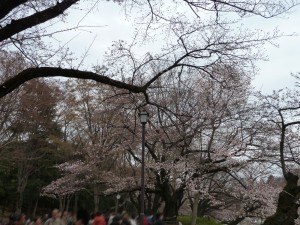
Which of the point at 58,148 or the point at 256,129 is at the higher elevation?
the point at 58,148

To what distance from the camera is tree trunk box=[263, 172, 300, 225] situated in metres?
10.8

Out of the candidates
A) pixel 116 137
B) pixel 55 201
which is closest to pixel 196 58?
pixel 116 137

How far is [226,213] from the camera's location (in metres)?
41.6

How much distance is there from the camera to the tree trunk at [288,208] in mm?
10797

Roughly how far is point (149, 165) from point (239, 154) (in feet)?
15.4

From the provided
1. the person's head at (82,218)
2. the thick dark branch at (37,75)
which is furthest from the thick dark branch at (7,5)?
the person's head at (82,218)

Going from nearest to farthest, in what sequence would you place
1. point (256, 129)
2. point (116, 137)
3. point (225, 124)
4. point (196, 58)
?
point (196, 58), point (256, 129), point (225, 124), point (116, 137)

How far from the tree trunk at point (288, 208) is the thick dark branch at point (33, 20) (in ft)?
24.3

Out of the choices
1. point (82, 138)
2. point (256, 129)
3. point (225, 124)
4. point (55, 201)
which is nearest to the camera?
point (256, 129)

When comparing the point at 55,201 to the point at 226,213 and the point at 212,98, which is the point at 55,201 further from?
the point at 212,98

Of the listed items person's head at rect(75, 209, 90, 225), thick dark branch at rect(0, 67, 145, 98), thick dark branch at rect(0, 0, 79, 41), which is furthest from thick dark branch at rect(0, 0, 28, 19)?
person's head at rect(75, 209, 90, 225)

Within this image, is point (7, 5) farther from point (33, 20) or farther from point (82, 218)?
point (82, 218)

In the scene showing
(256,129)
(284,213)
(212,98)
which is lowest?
(284,213)

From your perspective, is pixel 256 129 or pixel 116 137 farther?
pixel 116 137
